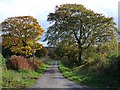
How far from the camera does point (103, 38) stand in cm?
5909

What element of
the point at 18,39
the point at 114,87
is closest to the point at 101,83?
the point at 114,87

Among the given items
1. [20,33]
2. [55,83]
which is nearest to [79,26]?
[20,33]

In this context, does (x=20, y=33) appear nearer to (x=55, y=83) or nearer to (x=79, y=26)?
(x=79, y=26)

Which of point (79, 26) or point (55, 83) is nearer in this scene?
point (55, 83)

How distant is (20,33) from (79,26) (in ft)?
50.9

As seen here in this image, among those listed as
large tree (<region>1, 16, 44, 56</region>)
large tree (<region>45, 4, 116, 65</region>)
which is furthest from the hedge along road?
large tree (<region>1, 16, 44, 56</region>)

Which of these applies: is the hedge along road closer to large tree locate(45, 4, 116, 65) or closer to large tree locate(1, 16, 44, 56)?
large tree locate(45, 4, 116, 65)

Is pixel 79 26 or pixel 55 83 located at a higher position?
pixel 79 26

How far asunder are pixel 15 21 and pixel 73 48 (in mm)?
14633

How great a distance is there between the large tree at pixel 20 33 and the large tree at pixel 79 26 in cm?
1147

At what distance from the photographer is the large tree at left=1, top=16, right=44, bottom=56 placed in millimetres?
68375

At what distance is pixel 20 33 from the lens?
68875mm

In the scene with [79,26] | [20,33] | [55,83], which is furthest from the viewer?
[20,33]

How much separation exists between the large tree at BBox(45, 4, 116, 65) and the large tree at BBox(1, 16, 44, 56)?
37.6 ft
